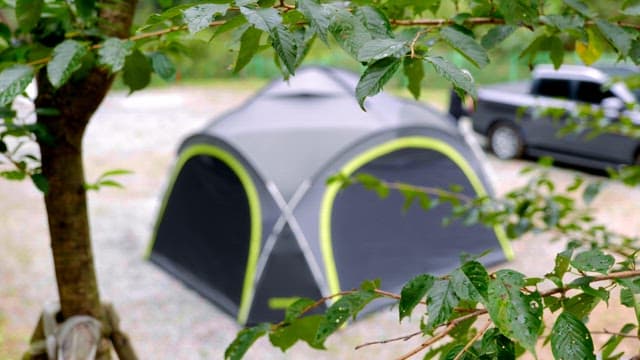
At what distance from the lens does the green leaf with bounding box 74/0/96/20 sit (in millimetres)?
1008

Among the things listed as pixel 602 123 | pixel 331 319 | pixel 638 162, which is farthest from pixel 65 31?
pixel 638 162

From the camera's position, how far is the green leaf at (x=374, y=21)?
0.69m

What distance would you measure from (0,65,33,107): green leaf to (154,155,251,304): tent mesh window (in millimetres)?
2703

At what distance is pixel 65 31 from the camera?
1.10m

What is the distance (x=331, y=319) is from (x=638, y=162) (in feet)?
19.5

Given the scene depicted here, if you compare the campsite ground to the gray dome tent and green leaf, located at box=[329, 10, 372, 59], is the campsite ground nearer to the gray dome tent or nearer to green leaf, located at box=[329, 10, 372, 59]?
the gray dome tent

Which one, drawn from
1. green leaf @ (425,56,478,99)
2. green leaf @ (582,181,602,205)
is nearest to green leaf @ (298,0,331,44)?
green leaf @ (425,56,478,99)

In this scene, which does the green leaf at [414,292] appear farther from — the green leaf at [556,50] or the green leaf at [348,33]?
the green leaf at [556,50]

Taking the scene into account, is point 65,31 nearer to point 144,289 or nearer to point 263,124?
point 263,124

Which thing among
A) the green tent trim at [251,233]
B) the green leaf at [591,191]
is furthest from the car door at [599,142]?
the green leaf at [591,191]

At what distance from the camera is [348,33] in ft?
2.12

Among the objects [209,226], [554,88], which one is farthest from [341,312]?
[554,88]

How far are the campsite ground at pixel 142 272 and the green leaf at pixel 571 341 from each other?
49.1 inches

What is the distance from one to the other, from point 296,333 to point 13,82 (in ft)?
1.62
